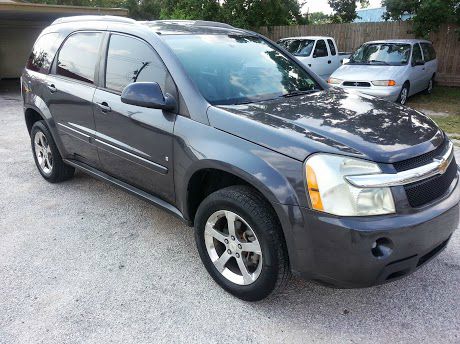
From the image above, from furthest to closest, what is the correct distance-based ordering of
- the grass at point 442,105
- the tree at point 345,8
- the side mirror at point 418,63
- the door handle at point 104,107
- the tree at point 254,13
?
the tree at point 345,8 → the tree at point 254,13 → the side mirror at point 418,63 → the grass at point 442,105 → the door handle at point 104,107

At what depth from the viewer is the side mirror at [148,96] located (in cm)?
295

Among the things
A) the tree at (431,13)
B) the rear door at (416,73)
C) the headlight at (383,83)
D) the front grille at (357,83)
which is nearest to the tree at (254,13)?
the tree at (431,13)

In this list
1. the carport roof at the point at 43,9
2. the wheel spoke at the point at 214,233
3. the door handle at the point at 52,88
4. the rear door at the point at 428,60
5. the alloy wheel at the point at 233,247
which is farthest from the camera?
the carport roof at the point at 43,9

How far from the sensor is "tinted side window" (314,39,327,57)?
42.7ft

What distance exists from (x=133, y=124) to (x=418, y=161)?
6.98ft

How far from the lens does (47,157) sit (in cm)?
498

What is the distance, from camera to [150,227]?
3.89m

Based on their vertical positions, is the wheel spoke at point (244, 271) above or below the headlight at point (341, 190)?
below

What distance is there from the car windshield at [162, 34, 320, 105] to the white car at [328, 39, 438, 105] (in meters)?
5.75

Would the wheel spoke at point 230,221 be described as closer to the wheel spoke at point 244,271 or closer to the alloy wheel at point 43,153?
the wheel spoke at point 244,271

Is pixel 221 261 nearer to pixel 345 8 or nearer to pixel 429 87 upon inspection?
pixel 429 87

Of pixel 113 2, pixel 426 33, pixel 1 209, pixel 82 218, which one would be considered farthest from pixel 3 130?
→ pixel 113 2

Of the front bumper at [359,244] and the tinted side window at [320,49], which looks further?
the tinted side window at [320,49]

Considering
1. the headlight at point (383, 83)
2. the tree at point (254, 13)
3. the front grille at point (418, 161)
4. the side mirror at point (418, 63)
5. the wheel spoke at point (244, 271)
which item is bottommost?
the wheel spoke at point (244, 271)
